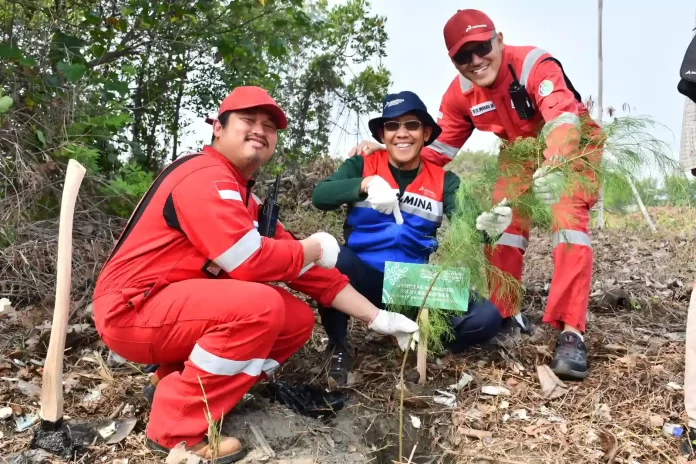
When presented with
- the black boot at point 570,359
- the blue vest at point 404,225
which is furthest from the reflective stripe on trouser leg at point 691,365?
the blue vest at point 404,225

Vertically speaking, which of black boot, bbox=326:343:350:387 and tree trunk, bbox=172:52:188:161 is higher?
tree trunk, bbox=172:52:188:161

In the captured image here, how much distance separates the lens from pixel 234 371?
2.48m

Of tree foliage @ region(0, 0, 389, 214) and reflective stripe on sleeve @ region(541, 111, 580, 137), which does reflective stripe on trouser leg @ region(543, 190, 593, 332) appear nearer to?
reflective stripe on sleeve @ region(541, 111, 580, 137)

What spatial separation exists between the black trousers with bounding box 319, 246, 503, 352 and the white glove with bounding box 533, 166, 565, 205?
2.79 ft

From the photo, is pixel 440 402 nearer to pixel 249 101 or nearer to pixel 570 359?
pixel 570 359

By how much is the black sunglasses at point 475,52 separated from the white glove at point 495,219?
112cm

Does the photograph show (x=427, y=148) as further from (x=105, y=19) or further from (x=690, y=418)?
(x=105, y=19)

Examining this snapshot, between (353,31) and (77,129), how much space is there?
3180mm

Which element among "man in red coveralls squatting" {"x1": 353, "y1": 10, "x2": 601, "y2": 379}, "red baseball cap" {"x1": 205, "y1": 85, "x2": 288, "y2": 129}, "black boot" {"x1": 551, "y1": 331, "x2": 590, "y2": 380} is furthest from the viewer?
"black boot" {"x1": 551, "y1": 331, "x2": 590, "y2": 380}

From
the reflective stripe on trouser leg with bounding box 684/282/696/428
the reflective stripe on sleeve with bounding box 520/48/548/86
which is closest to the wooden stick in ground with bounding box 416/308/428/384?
the reflective stripe on trouser leg with bounding box 684/282/696/428

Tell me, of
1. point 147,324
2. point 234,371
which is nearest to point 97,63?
point 147,324

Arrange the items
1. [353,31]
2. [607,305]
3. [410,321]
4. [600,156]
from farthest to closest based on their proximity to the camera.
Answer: [353,31] → [607,305] → [410,321] → [600,156]

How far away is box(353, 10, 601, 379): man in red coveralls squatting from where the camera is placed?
288cm

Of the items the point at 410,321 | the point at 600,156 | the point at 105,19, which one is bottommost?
the point at 410,321
